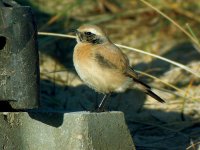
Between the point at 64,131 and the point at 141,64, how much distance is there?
11.8 ft

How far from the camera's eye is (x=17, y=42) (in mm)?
4832

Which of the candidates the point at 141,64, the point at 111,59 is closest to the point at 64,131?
the point at 111,59

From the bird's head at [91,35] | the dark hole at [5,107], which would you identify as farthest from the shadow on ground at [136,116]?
the bird's head at [91,35]

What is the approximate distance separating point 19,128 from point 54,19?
3519mm

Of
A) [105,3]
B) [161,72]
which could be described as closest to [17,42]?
[161,72]

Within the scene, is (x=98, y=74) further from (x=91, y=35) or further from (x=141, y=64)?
(x=141, y=64)

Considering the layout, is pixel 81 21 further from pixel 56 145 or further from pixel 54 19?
pixel 56 145

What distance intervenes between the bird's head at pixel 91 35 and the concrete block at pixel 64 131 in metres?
0.89

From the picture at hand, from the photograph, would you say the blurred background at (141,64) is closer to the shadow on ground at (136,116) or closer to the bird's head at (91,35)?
the shadow on ground at (136,116)

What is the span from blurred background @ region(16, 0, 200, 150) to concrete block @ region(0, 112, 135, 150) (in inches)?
30.5

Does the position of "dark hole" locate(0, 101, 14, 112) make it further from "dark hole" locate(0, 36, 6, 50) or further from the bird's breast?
the bird's breast

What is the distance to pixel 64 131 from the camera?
497cm

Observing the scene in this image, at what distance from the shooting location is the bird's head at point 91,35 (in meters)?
5.74

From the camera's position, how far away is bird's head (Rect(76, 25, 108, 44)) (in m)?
5.74
